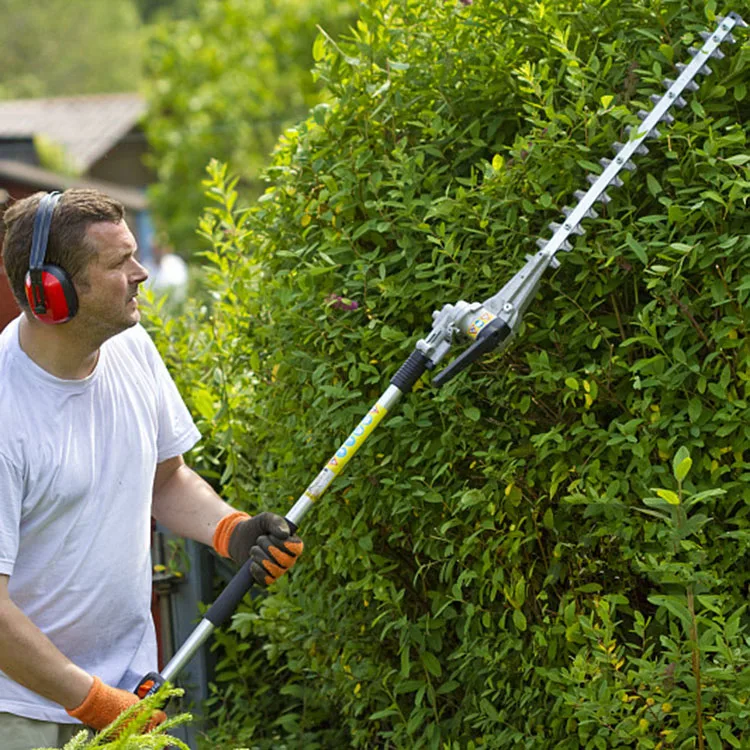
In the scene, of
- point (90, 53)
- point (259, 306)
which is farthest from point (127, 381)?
point (90, 53)

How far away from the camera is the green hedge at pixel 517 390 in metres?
2.83

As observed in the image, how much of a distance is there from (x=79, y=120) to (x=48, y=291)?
36.7 meters

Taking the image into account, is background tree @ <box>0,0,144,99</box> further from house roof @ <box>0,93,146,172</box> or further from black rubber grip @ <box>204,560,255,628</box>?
black rubber grip @ <box>204,560,255,628</box>

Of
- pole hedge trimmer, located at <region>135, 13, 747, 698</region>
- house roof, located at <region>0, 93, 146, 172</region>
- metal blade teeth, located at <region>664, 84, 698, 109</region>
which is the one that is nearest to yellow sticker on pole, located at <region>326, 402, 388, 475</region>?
pole hedge trimmer, located at <region>135, 13, 747, 698</region>

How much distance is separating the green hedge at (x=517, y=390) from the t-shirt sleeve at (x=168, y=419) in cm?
34

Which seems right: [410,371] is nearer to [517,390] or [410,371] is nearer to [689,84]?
[517,390]

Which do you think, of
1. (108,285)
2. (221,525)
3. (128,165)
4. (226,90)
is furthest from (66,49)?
(108,285)

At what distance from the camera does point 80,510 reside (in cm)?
300

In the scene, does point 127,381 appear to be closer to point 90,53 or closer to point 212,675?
point 212,675

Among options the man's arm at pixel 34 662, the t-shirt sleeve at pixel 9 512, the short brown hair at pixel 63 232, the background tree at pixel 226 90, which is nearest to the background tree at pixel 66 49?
the background tree at pixel 226 90

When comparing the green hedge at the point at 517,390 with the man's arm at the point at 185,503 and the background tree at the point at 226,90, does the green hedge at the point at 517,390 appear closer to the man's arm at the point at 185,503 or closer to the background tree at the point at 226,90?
the man's arm at the point at 185,503

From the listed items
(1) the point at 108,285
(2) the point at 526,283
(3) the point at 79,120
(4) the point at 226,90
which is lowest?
(3) the point at 79,120

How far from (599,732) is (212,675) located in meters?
1.78

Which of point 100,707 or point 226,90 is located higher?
point 100,707
